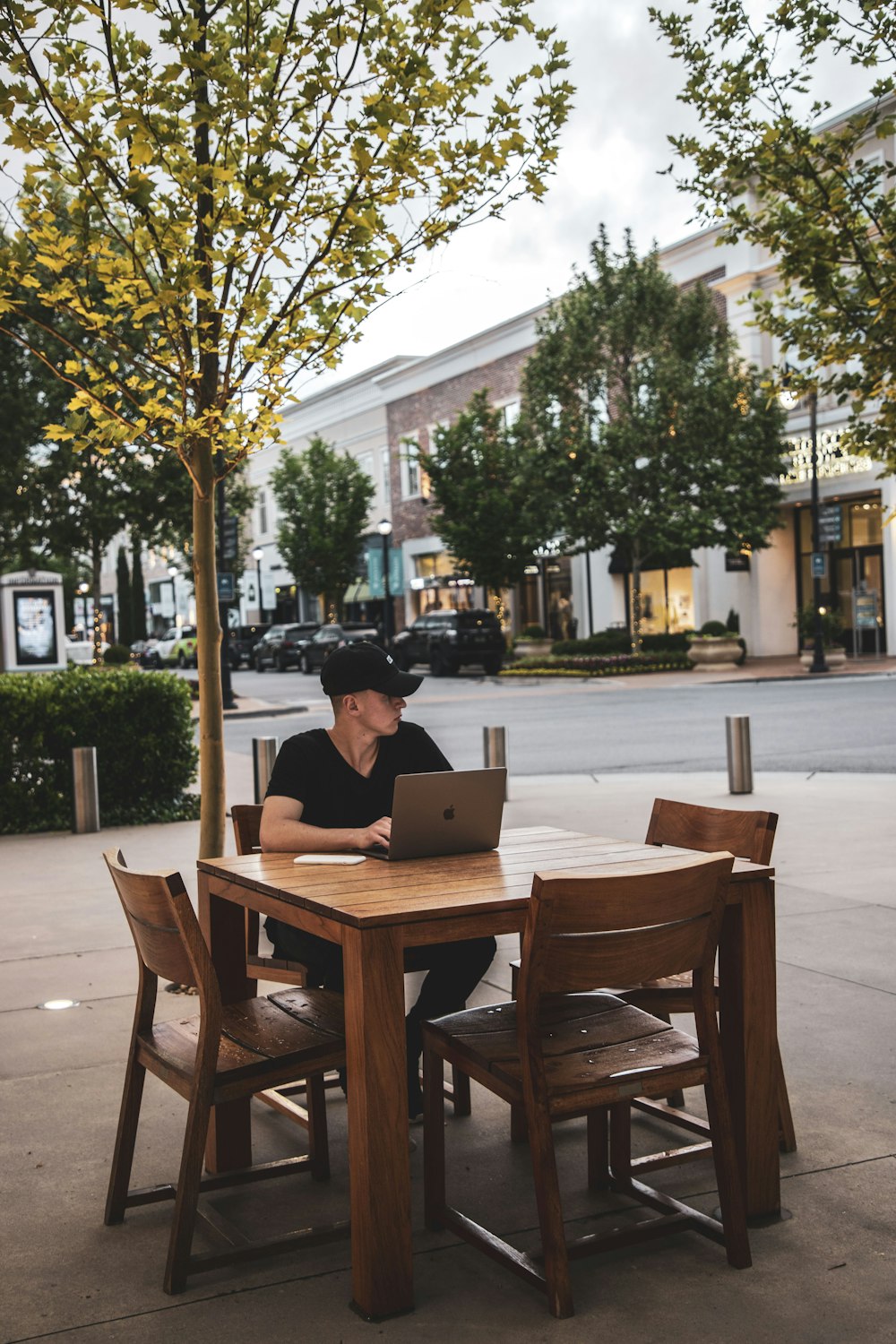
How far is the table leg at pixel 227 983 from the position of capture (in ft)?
14.2

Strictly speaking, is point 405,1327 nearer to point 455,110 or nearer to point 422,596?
point 455,110

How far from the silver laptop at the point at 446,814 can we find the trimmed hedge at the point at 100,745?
774 centimetres

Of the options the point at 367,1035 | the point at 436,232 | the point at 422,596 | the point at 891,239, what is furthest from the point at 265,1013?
the point at 422,596

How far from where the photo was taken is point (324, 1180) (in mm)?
4258

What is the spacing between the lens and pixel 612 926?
3.39 metres

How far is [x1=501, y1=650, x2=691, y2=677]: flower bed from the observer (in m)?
34.1

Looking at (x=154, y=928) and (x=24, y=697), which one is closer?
(x=154, y=928)

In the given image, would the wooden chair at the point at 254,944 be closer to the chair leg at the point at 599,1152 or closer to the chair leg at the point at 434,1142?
the chair leg at the point at 434,1142

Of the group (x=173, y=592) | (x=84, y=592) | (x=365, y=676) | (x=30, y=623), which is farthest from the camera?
(x=84, y=592)

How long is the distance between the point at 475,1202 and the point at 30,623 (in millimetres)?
24393

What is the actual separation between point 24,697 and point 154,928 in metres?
8.08

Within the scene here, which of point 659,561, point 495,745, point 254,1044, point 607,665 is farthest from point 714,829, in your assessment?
point 659,561

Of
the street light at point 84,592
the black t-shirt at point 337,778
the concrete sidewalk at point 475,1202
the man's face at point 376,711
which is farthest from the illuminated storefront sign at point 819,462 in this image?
the street light at point 84,592

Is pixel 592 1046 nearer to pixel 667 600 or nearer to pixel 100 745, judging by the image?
pixel 100 745
